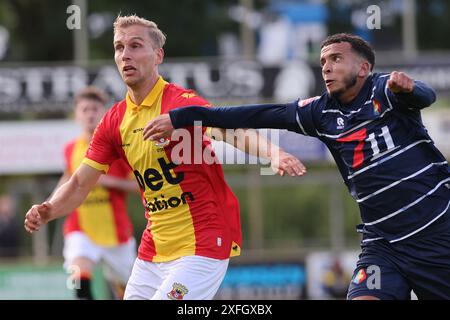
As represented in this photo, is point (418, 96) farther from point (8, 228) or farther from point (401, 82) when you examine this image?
point (8, 228)

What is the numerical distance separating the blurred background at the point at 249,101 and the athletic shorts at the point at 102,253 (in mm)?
3141

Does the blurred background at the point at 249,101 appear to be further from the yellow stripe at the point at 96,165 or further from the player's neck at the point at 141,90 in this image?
the player's neck at the point at 141,90

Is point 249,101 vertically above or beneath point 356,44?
above

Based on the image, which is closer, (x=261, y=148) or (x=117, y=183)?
(x=261, y=148)

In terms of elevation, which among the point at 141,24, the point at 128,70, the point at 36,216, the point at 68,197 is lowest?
the point at 36,216

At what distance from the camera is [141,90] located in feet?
19.5

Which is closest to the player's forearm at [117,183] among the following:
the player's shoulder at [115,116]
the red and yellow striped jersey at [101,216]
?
the red and yellow striped jersey at [101,216]

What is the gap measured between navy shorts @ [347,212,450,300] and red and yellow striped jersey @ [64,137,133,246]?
14.3ft

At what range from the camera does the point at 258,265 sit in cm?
1346

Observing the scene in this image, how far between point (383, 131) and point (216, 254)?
48.7 inches

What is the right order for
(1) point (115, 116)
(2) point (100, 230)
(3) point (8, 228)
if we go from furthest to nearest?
(3) point (8, 228)
(2) point (100, 230)
(1) point (115, 116)

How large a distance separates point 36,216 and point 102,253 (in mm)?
3585

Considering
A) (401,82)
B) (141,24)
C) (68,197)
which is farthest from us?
(68,197)

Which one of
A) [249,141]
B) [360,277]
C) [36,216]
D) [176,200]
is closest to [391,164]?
[360,277]
